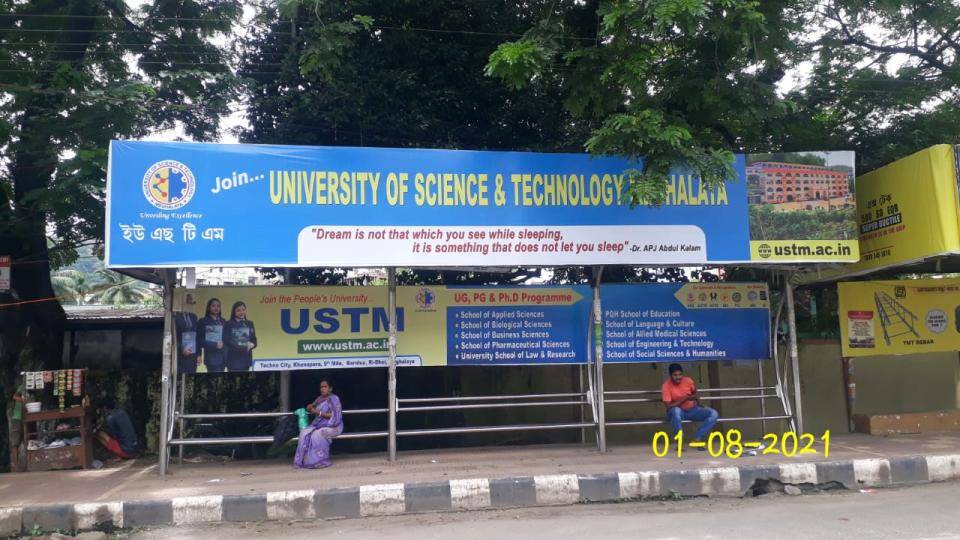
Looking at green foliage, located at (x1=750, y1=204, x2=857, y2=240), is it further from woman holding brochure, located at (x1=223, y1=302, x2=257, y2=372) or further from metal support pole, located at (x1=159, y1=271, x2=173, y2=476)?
metal support pole, located at (x1=159, y1=271, x2=173, y2=476)

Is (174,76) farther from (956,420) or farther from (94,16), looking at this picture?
(956,420)

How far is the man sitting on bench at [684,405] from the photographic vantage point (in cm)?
866

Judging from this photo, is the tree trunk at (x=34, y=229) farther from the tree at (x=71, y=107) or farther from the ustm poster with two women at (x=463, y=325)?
the ustm poster with two women at (x=463, y=325)

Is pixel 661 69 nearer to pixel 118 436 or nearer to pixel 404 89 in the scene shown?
pixel 404 89

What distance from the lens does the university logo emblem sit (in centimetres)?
712

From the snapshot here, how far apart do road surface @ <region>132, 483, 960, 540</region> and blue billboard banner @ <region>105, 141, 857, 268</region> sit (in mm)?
2568

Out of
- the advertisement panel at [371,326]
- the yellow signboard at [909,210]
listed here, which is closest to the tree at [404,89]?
the advertisement panel at [371,326]

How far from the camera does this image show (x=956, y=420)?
10180 mm

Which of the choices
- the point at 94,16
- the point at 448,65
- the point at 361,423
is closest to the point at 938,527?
the point at 361,423

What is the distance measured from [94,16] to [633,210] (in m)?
7.88

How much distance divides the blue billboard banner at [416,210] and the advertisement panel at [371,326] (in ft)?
3.48

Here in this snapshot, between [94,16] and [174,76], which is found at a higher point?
[94,16]

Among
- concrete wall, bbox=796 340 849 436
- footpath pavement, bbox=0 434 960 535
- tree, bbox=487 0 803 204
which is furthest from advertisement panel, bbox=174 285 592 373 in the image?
concrete wall, bbox=796 340 849 436
